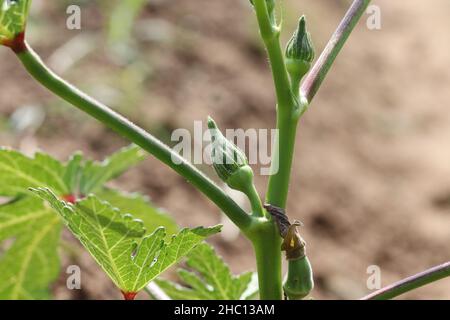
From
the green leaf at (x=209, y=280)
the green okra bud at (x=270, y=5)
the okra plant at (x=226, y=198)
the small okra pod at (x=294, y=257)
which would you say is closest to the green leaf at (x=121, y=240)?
the okra plant at (x=226, y=198)

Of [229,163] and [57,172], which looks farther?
A: [57,172]

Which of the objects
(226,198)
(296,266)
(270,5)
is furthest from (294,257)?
(270,5)

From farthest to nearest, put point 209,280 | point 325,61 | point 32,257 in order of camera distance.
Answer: point 32,257 < point 209,280 < point 325,61

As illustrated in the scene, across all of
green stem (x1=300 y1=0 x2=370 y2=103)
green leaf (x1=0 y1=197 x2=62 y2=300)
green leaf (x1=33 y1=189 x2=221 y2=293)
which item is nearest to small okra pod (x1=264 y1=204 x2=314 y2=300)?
green leaf (x1=33 y1=189 x2=221 y2=293)

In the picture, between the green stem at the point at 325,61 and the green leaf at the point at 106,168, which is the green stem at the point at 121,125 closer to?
the green stem at the point at 325,61

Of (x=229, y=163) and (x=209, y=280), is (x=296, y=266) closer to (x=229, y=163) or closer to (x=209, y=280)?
(x=229, y=163)
